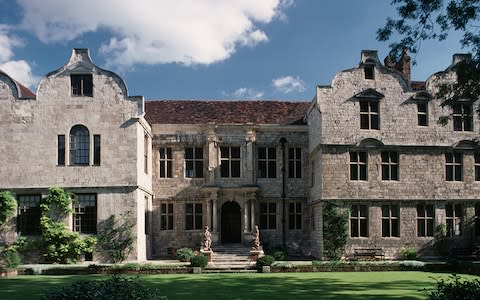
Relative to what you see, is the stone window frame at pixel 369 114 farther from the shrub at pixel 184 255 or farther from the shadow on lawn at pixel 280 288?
the shrub at pixel 184 255

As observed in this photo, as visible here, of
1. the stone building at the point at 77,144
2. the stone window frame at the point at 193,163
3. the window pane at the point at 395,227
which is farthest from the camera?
the stone window frame at the point at 193,163

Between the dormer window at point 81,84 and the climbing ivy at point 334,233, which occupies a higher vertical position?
the dormer window at point 81,84

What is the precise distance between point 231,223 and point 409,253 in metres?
10.3

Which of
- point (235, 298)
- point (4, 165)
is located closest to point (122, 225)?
point (4, 165)

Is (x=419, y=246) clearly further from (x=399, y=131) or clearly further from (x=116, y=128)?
(x=116, y=128)

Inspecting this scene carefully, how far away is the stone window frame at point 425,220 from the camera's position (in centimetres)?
2728

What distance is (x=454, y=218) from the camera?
27625 mm

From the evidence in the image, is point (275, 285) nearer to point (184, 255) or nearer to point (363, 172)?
point (184, 255)

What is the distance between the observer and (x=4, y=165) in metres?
25.8

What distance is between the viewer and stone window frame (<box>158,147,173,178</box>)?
98.8 ft

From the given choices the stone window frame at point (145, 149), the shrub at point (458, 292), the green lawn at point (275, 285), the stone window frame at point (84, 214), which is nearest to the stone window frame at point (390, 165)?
the green lawn at point (275, 285)

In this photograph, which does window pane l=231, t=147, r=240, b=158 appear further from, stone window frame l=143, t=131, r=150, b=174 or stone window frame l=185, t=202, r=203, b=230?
stone window frame l=143, t=131, r=150, b=174

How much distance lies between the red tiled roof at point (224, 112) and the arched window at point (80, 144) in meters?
5.07

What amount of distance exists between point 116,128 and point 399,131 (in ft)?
49.1
